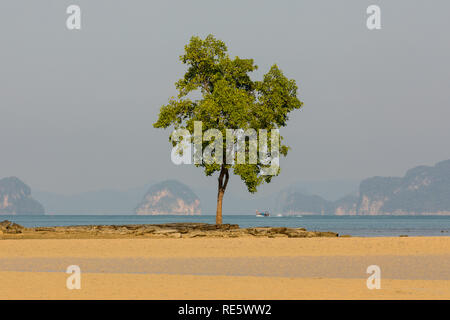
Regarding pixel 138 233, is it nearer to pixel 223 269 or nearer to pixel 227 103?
pixel 227 103

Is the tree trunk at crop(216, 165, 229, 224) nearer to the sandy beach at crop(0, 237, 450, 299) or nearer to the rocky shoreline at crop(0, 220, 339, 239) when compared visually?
the rocky shoreline at crop(0, 220, 339, 239)

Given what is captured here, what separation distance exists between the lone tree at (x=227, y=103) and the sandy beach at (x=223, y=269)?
16830 millimetres

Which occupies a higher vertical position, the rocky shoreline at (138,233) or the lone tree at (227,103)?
the lone tree at (227,103)

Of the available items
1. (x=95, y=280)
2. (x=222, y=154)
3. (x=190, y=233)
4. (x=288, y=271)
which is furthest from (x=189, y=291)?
(x=222, y=154)

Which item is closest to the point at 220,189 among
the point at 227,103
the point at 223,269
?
the point at 227,103

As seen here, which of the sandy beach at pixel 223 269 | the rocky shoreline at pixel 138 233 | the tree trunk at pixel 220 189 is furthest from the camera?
the tree trunk at pixel 220 189

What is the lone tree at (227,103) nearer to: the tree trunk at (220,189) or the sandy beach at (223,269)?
the tree trunk at (220,189)

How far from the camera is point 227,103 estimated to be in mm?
56719

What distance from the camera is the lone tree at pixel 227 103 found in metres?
57.1

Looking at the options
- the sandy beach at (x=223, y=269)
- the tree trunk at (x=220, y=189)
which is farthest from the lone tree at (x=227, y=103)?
the sandy beach at (x=223, y=269)

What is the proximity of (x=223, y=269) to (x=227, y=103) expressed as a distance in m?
32.4

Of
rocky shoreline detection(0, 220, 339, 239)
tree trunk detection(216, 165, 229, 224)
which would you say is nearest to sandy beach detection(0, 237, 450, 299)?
rocky shoreline detection(0, 220, 339, 239)

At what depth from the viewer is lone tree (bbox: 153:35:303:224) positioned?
187ft

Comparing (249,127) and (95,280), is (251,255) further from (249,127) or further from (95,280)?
(249,127)
